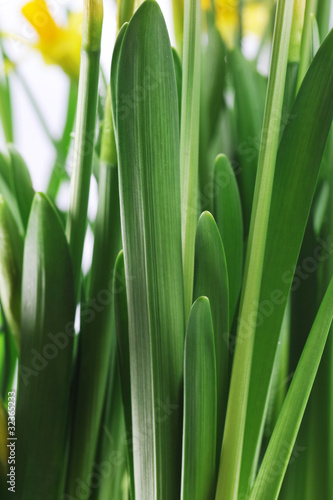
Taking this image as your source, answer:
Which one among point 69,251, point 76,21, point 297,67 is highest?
point 76,21

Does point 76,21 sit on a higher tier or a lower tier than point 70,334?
higher

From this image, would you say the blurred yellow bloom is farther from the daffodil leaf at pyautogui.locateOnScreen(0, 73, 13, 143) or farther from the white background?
the daffodil leaf at pyautogui.locateOnScreen(0, 73, 13, 143)

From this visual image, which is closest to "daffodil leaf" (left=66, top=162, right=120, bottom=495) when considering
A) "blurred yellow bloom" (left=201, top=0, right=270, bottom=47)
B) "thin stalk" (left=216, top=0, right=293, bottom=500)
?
"thin stalk" (left=216, top=0, right=293, bottom=500)

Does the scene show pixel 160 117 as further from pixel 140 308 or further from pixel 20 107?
pixel 20 107

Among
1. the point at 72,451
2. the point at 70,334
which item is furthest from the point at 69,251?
the point at 72,451

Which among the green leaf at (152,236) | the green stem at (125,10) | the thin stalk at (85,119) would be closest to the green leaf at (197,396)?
the green leaf at (152,236)

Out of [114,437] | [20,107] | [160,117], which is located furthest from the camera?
[20,107]
